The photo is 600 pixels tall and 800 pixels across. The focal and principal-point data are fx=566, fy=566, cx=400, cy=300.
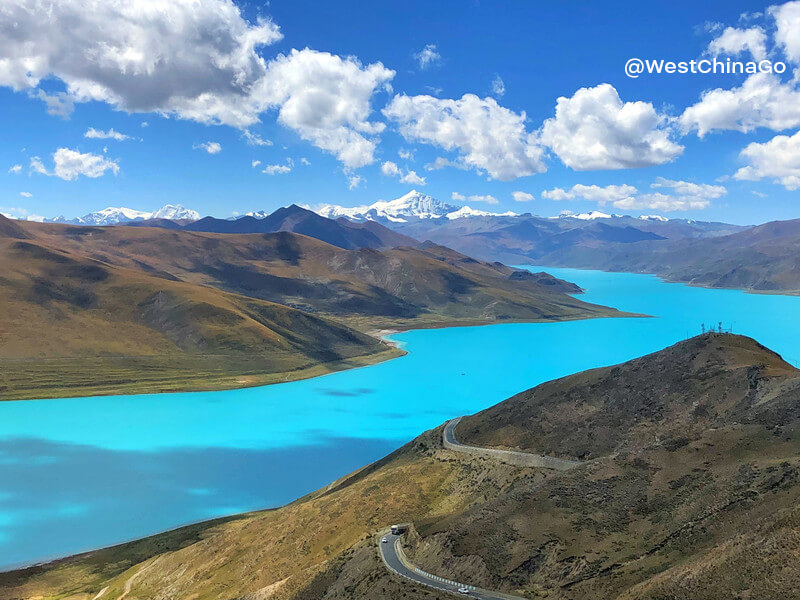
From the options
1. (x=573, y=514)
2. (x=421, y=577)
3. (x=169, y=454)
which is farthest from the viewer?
(x=169, y=454)

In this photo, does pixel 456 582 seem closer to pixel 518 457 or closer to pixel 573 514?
pixel 573 514

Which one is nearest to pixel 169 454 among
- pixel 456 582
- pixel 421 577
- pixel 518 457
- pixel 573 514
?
pixel 518 457

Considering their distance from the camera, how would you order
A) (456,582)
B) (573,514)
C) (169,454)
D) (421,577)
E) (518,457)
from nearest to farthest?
(456,582), (421,577), (573,514), (518,457), (169,454)

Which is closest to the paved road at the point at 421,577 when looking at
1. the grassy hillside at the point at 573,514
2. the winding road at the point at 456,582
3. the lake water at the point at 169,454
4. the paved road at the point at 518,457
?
the winding road at the point at 456,582

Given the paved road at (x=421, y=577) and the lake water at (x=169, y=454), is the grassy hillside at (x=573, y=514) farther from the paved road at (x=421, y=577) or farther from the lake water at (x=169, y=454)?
the lake water at (x=169, y=454)

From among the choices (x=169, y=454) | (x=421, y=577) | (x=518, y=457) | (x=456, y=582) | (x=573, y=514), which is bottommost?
(x=169, y=454)

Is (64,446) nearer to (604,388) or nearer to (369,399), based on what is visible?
(369,399)

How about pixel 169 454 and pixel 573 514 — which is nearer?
pixel 573 514
